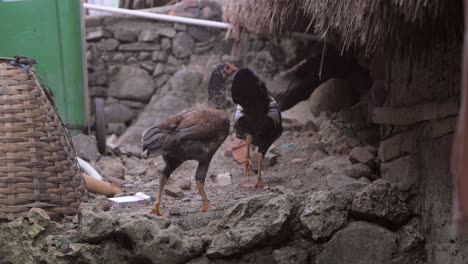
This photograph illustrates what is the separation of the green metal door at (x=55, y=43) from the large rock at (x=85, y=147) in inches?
6.8

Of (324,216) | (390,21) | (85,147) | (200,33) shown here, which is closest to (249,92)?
(324,216)

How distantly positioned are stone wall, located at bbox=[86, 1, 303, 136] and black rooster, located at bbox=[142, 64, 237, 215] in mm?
2441

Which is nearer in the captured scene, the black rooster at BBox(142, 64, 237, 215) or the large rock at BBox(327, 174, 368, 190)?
the black rooster at BBox(142, 64, 237, 215)

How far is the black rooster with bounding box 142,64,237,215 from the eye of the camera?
2883 mm

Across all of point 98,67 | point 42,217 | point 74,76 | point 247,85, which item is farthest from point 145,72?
point 42,217

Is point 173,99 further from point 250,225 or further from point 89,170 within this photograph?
point 250,225

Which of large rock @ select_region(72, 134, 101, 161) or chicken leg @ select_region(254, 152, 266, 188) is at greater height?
chicken leg @ select_region(254, 152, 266, 188)

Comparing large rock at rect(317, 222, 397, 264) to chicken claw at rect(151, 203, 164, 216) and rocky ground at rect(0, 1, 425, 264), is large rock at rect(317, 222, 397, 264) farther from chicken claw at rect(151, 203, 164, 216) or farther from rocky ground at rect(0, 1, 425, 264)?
chicken claw at rect(151, 203, 164, 216)

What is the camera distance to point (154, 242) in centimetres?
277

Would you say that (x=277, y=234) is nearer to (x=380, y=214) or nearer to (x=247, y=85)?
(x=380, y=214)

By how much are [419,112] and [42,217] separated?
1.75m

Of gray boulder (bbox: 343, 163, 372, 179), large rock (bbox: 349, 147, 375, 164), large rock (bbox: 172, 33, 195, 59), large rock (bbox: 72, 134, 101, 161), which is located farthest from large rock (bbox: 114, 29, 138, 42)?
gray boulder (bbox: 343, 163, 372, 179)

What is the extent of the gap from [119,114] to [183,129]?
115 inches

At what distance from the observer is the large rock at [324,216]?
2.94 metres
